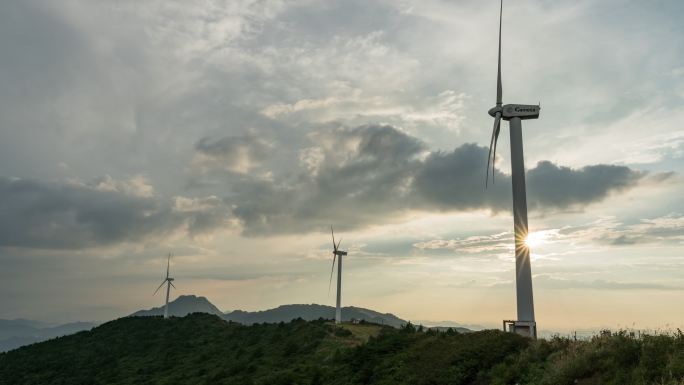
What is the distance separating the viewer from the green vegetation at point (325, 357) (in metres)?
21.9

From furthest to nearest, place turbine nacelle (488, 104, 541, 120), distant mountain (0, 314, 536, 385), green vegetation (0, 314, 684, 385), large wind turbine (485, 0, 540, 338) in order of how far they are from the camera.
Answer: turbine nacelle (488, 104, 541, 120), large wind turbine (485, 0, 540, 338), distant mountain (0, 314, 536, 385), green vegetation (0, 314, 684, 385)

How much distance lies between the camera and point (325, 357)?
50.2 m

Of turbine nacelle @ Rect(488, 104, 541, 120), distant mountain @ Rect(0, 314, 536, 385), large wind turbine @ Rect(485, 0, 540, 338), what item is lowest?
distant mountain @ Rect(0, 314, 536, 385)

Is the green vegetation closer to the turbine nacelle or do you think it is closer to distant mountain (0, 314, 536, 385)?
distant mountain (0, 314, 536, 385)

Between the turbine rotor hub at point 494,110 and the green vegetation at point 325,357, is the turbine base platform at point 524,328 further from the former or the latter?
the turbine rotor hub at point 494,110

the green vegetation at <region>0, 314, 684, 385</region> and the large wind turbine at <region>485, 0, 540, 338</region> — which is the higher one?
the large wind turbine at <region>485, 0, 540, 338</region>

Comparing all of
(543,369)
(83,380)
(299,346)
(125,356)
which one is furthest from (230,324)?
(543,369)

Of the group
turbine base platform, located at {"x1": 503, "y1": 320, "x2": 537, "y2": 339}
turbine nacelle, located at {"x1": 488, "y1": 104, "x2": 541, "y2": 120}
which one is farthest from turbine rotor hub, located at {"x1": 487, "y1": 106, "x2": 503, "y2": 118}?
turbine base platform, located at {"x1": 503, "y1": 320, "x2": 537, "y2": 339}

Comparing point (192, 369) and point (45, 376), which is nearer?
point (192, 369)

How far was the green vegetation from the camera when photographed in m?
21.9

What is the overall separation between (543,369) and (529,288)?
35.7 feet

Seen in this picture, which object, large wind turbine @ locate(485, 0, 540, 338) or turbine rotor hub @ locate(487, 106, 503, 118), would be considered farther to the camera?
turbine rotor hub @ locate(487, 106, 503, 118)

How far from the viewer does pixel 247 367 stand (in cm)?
5694

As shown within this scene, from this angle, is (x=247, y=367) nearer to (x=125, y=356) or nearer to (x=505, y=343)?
(x=505, y=343)
